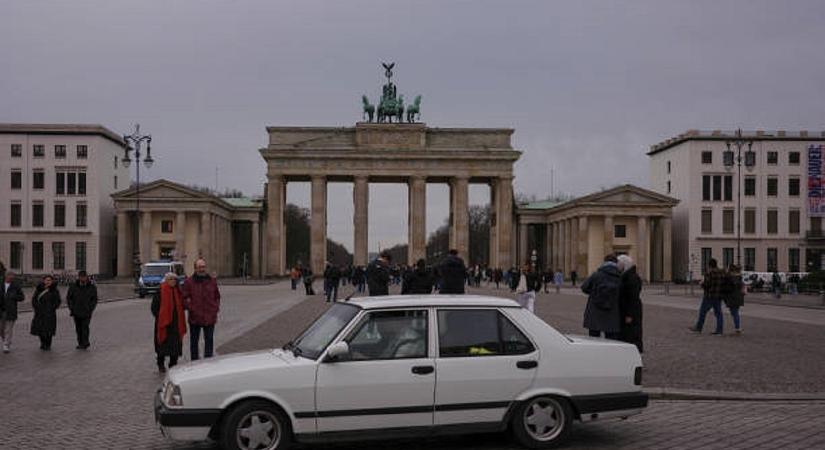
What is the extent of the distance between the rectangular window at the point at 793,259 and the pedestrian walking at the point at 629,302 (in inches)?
3163

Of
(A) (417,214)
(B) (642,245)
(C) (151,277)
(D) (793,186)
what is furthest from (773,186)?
(C) (151,277)

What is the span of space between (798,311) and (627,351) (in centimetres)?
3052

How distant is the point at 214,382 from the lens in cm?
855

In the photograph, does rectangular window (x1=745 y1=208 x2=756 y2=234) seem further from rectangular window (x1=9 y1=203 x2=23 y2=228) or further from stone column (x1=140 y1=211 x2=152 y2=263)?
rectangular window (x1=9 y1=203 x2=23 y2=228)

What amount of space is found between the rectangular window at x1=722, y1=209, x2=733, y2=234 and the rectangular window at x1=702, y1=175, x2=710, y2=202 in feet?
6.90

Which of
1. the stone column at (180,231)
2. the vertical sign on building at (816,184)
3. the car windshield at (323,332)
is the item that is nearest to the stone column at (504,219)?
the stone column at (180,231)

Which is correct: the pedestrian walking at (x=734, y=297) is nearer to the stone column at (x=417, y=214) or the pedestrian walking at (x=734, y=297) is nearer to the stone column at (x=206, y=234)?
the stone column at (x=417, y=214)

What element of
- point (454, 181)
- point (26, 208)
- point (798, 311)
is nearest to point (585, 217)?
point (454, 181)

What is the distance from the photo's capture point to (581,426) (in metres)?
10.6

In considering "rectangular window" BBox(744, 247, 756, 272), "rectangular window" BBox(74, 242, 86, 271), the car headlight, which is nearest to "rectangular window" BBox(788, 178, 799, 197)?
"rectangular window" BBox(744, 247, 756, 272)

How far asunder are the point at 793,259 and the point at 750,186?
8.17 metres

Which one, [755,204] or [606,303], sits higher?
[755,204]

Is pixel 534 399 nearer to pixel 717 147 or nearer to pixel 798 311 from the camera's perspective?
pixel 798 311

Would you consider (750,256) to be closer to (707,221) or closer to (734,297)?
(707,221)
